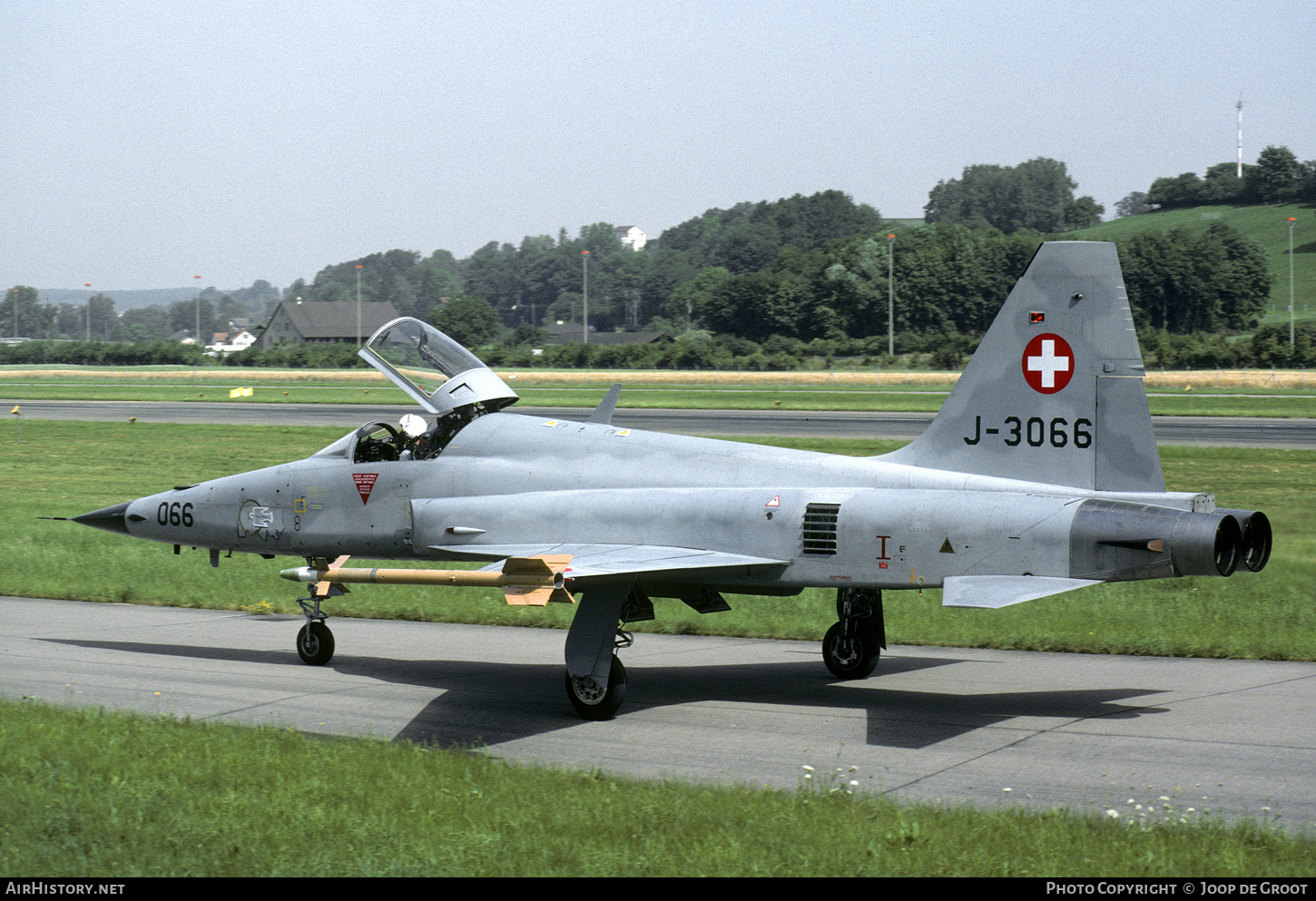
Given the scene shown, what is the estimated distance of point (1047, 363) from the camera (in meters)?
10.9

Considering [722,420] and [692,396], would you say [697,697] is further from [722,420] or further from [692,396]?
[692,396]

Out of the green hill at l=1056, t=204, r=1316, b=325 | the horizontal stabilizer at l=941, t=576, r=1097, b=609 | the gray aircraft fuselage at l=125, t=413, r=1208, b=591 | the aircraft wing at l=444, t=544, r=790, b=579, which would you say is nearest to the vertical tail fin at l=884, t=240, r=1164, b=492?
the gray aircraft fuselage at l=125, t=413, r=1208, b=591

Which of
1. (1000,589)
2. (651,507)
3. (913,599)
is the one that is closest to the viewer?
(1000,589)

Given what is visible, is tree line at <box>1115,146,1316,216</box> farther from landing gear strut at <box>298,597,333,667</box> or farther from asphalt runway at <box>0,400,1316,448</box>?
landing gear strut at <box>298,597,333,667</box>

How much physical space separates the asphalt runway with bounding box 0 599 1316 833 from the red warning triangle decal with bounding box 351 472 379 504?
6.41 ft

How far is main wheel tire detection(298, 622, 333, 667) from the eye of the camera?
1389cm

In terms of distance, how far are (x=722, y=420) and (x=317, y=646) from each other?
34441 mm

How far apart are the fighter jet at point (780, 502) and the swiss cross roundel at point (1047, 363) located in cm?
2

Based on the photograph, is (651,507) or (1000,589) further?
(651,507)

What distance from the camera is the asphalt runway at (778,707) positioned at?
353 inches

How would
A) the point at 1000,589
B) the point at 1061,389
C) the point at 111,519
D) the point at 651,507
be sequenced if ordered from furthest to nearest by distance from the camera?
the point at 111,519 < the point at 651,507 < the point at 1061,389 < the point at 1000,589

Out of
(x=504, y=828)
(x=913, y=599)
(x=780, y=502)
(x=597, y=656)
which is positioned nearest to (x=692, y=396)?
(x=913, y=599)

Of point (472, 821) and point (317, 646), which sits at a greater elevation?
point (472, 821)

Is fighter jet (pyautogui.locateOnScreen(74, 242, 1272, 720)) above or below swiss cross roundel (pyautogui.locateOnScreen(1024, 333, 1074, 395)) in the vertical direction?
below
